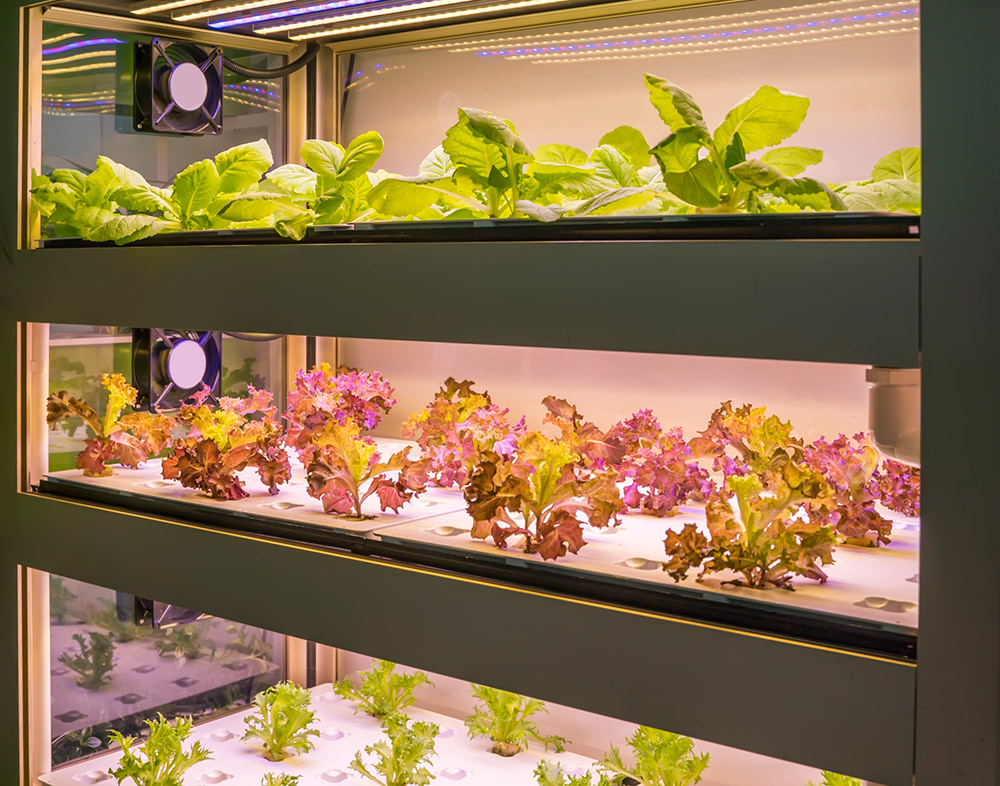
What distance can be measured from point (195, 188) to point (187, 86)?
0.38 meters

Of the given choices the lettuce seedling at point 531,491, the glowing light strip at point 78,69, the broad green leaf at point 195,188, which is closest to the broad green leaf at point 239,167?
the broad green leaf at point 195,188

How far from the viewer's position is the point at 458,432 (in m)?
1.63

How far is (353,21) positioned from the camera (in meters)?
1.98

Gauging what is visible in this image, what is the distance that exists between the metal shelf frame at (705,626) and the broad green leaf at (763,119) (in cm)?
17

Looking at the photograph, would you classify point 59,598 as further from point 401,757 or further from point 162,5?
point 162,5

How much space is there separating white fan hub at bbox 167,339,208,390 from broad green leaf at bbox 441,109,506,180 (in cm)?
94

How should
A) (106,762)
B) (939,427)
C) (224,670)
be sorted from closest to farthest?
(939,427)
(106,762)
(224,670)

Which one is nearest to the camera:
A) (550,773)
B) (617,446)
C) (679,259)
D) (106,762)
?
(679,259)

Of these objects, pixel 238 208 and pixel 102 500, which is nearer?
pixel 238 208

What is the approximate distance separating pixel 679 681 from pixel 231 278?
868 millimetres

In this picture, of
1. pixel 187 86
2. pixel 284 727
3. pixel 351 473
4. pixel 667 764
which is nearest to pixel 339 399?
pixel 351 473

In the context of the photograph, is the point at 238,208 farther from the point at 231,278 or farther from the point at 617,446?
the point at 617,446

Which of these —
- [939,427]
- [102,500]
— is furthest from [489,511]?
[102,500]

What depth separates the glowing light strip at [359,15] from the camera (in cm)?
170
